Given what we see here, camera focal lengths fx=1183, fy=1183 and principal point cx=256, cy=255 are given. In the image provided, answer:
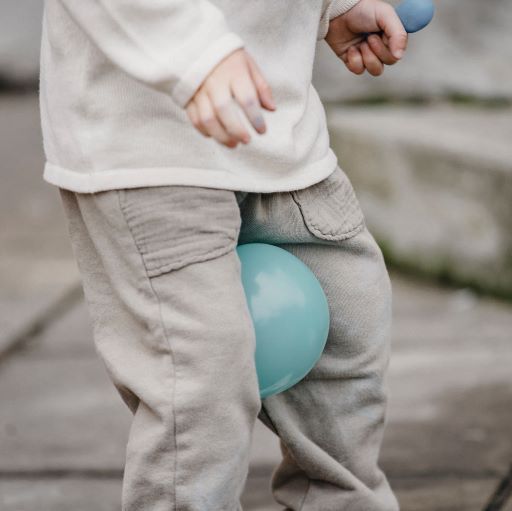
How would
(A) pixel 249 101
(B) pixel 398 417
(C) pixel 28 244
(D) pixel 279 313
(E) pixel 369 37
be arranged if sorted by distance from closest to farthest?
1. (A) pixel 249 101
2. (D) pixel 279 313
3. (E) pixel 369 37
4. (B) pixel 398 417
5. (C) pixel 28 244

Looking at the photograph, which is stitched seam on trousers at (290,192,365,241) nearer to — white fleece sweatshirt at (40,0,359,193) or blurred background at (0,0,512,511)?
white fleece sweatshirt at (40,0,359,193)

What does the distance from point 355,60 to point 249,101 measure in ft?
2.41

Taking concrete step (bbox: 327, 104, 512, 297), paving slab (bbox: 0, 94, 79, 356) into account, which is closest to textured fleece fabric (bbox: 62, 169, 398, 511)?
paving slab (bbox: 0, 94, 79, 356)

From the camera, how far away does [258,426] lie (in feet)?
10.8

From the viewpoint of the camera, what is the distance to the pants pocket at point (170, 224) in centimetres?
194

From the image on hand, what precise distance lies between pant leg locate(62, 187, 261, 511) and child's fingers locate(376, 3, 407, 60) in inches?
19.7

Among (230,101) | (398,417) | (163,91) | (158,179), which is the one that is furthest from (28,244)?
(230,101)

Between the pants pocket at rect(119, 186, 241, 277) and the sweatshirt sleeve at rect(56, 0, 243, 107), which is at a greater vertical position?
the sweatshirt sleeve at rect(56, 0, 243, 107)

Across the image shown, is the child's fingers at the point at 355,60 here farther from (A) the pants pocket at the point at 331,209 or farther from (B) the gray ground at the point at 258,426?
(B) the gray ground at the point at 258,426

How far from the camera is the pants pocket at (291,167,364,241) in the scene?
2137 mm

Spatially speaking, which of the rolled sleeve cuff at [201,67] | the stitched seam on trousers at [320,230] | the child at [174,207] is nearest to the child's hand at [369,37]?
the child at [174,207]

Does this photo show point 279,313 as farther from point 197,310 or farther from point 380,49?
point 380,49

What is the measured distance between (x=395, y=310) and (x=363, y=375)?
6.29 feet

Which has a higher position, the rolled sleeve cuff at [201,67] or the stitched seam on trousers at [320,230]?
the rolled sleeve cuff at [201,67]
